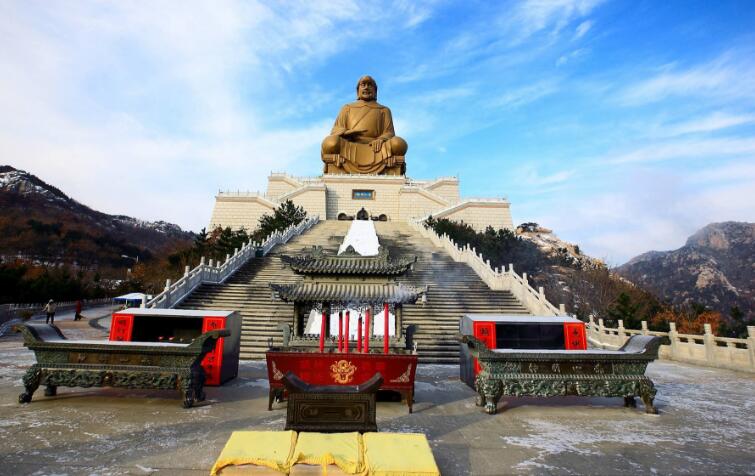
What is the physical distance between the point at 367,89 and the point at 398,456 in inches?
1632

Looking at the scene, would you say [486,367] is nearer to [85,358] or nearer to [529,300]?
[85,358]

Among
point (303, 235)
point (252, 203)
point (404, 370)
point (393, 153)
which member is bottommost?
point (404, 370)

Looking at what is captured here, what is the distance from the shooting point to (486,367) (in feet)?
20.9

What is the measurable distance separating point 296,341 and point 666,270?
72.8m

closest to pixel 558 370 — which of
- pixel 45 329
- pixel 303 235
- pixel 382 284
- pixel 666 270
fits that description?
pixel 382 284

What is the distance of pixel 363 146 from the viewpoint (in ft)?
128

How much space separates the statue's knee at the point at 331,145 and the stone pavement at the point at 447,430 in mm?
32293

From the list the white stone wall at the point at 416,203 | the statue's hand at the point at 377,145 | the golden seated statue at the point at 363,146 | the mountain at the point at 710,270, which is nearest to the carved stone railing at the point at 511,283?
the white stone wall at the point at 416,203

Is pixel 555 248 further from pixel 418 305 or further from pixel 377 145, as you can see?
pixel 418 305

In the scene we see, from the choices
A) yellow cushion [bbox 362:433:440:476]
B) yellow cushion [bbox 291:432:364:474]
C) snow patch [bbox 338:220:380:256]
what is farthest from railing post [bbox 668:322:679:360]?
yellow cushion [bbox 291:432:364:474]

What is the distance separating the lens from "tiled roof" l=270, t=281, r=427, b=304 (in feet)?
27.2

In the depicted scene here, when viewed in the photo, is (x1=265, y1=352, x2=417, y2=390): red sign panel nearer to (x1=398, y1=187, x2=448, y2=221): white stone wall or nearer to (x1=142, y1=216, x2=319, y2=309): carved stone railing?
(x1=142, y1=216, x2=319, y2=309): carved stone railing

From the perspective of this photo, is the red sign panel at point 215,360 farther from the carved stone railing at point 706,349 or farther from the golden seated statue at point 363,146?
the golden seated statue at point 363,146

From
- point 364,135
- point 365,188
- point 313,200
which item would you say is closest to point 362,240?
point 313,200
